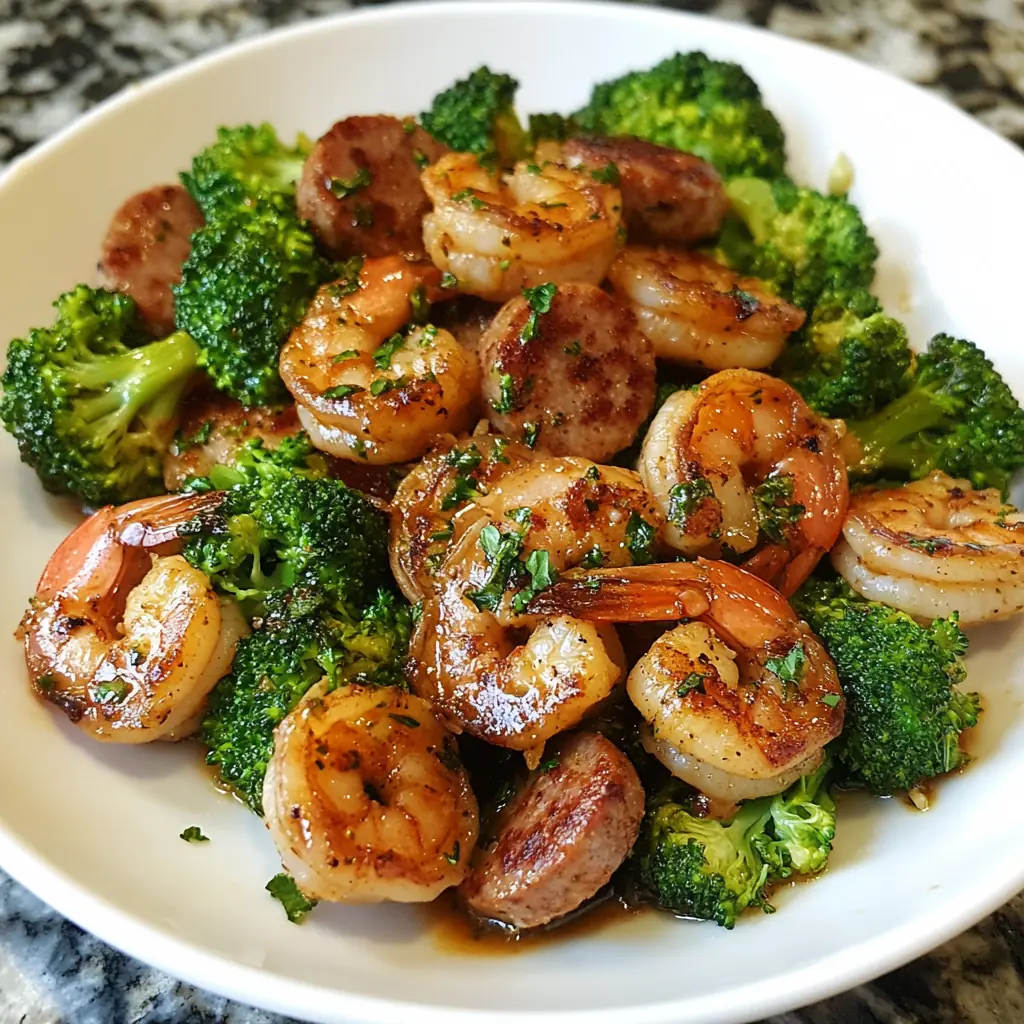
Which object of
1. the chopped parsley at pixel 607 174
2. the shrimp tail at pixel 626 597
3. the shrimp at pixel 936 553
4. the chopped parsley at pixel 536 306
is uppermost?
the chopped parsley at pixel 607 174

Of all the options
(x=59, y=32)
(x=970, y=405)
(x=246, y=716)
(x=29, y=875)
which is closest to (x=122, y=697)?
(x=246, y=716)

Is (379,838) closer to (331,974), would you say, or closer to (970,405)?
(331,974)

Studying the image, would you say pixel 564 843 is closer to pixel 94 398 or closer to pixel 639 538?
pixel 639 538

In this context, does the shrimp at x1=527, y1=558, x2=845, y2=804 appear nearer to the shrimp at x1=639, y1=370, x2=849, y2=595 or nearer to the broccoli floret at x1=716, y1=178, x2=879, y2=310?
the shrimp at x1=639, y1=370, x2=849, y2=595

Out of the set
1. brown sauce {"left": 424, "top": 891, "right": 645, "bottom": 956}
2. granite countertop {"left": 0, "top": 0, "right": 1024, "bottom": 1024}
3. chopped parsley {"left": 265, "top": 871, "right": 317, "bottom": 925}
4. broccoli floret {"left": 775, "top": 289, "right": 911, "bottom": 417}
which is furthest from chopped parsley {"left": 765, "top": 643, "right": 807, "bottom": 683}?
granite countertop {"left": 0, "top": 0, "right": 1024, "bottom": 1024}

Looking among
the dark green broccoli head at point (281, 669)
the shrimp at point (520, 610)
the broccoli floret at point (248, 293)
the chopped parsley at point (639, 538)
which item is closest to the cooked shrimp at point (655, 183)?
the broccoli floret at point (248, 293)

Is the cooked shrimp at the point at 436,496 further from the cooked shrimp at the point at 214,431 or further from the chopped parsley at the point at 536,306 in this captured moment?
the cooked shrimp at the point at 214,431
